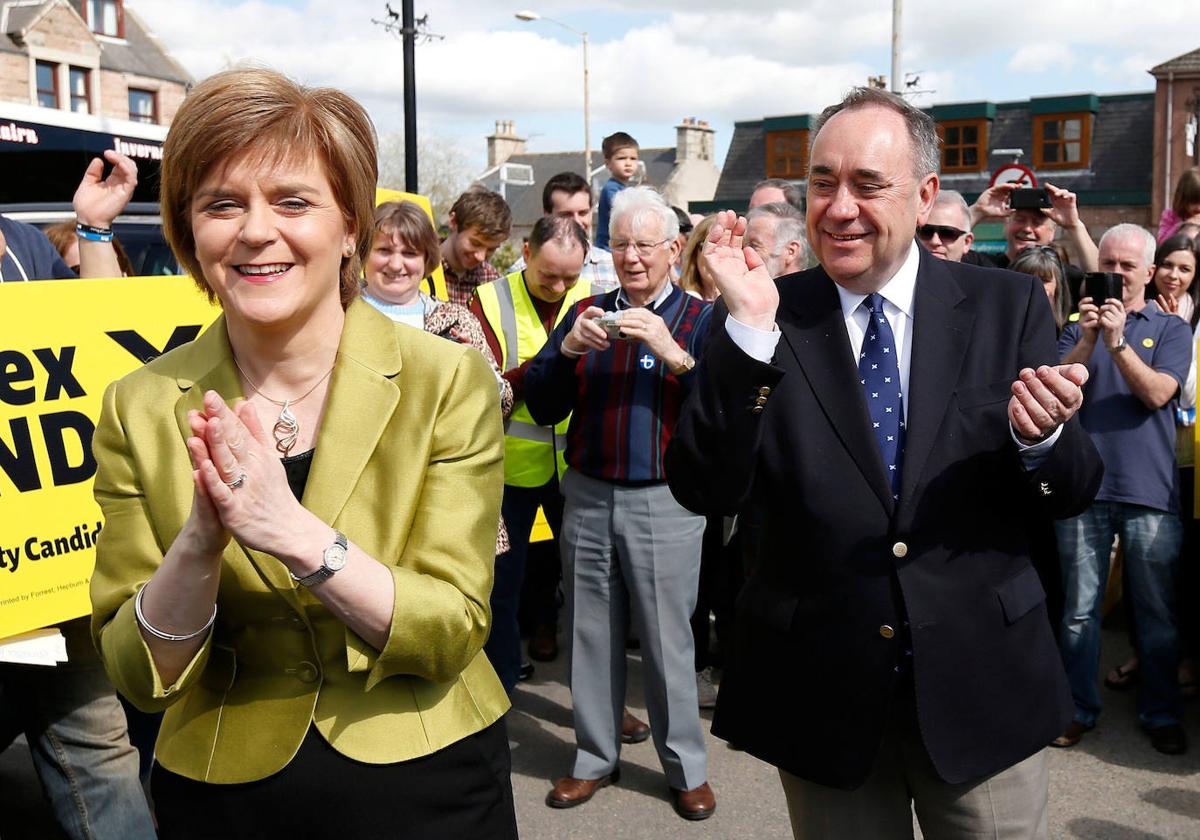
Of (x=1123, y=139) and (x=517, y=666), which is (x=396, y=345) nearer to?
(x=517, y=666)

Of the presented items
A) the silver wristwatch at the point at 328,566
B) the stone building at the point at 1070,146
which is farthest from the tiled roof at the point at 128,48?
the silver wristwatch at the point at 328,566

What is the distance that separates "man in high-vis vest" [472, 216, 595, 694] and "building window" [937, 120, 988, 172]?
108 ft

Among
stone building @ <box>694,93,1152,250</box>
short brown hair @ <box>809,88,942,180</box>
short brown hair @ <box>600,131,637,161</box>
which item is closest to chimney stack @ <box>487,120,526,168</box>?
stone building @ <box>694,93,1152,250</box>

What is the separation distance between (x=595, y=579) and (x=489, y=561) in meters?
2.85

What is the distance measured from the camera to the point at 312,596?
76.4 inches

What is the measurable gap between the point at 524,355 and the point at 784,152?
35402 mm

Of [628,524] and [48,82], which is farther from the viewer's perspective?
[48,82]

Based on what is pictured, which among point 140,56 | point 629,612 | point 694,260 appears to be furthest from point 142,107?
point 629,612

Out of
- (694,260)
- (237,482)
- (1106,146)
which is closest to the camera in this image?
(237,482)

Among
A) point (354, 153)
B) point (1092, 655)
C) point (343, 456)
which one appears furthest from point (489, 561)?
point (1092, 655)

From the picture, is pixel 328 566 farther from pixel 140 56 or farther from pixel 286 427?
pixel 140 56

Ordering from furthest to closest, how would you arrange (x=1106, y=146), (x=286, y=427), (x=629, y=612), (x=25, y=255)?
(x=1106, y=146)
(x=629, y=612)
(x=25, y=255)
(x=286, y=427)

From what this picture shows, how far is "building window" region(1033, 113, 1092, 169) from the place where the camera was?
36.2 m

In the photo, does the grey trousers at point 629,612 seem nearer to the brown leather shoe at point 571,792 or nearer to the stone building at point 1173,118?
the brown leather shoe at point 571,792
